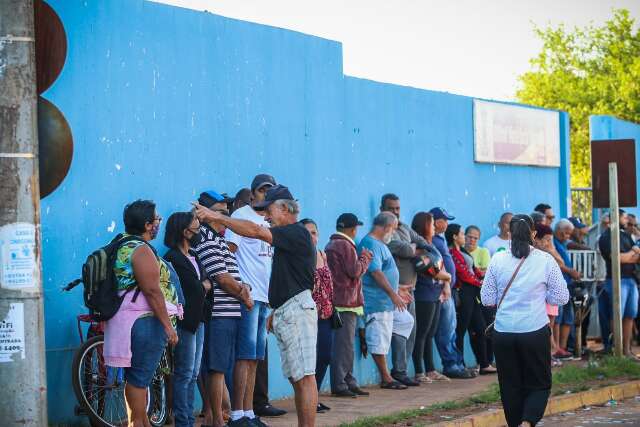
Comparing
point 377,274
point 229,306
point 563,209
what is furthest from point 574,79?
point 229,306

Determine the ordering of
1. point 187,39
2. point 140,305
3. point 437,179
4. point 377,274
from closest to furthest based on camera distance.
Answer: point 140,305 → point 187,39 → point 377,274 → point 437,179

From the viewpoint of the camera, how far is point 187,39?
452 inches

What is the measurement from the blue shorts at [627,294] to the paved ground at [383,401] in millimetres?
3738

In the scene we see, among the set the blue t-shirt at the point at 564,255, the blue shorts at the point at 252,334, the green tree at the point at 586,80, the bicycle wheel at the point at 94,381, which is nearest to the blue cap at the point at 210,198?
the blue shorts at the point at 252,334

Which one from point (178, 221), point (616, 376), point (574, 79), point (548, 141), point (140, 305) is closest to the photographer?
point (140, 305)

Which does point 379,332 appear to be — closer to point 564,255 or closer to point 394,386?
point 394,386

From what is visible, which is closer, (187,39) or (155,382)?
(155,382)

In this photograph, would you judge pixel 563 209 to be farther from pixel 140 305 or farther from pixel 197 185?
pixel 140 305

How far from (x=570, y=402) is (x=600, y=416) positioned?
62 cm

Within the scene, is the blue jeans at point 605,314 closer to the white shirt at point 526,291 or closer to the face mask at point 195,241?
the white shirt at point 526,291

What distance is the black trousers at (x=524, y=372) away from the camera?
9141 mm

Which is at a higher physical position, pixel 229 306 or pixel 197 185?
pixel 197 185

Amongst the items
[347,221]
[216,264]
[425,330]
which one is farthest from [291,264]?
[425,330]

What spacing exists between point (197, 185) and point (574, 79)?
3724 centimetres
